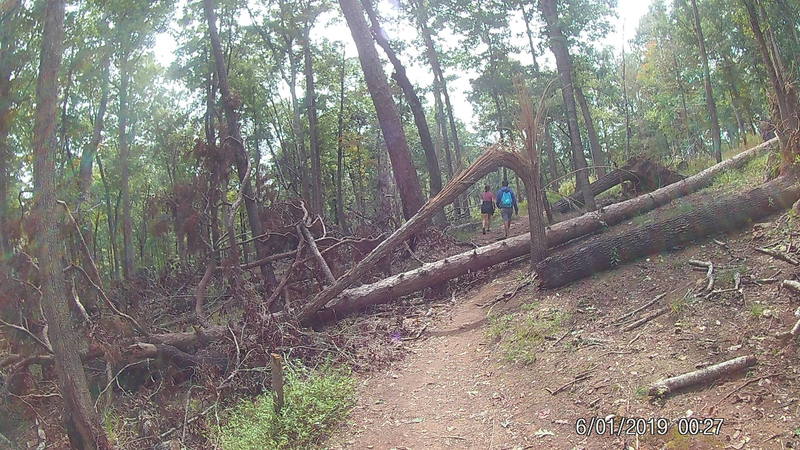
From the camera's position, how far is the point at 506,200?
12.8 metres

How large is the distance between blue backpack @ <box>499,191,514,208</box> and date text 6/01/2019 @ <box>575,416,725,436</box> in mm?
8804

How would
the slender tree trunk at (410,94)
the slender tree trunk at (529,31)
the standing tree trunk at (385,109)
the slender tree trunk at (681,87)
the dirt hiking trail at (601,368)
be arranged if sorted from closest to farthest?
the dirt hiking trail at (601,368)
the standing tree trunk at (385,109)
the slender tree trunk at (410,94)
the slender tree trunk at (529,31)
the slender tree trunk at (681,87)

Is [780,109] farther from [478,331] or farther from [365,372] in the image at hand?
[365,372]

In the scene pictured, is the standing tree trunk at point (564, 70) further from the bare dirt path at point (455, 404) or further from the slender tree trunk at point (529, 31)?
the slender tree trunk at point (529, 31)

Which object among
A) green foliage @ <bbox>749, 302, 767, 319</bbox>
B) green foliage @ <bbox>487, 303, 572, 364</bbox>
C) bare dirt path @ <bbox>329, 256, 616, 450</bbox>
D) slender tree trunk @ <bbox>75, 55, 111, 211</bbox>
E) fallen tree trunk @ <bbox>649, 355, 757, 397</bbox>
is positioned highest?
slender tree trunk @ <bbox>75, 55, 111, 211</bbox>

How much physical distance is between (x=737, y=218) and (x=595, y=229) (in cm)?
333

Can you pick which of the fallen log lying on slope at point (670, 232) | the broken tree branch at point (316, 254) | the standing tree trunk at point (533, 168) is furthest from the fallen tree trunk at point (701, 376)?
the broken tree branch at point (316, 254)

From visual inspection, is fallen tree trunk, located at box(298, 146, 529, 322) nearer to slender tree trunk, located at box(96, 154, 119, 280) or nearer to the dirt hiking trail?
the dirt hiking trail

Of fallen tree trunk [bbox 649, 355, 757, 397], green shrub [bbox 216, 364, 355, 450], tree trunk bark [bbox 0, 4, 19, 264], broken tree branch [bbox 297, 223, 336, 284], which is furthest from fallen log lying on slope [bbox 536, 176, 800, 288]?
tree trunk bark [bbox 0, 4, 19, 264]

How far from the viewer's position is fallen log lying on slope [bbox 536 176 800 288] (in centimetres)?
668

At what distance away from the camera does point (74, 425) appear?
563cm

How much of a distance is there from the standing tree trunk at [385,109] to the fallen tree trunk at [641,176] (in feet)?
13.4

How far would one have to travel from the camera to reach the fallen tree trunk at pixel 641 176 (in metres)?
12.9

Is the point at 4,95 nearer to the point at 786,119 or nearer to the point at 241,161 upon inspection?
the point at 241,161
